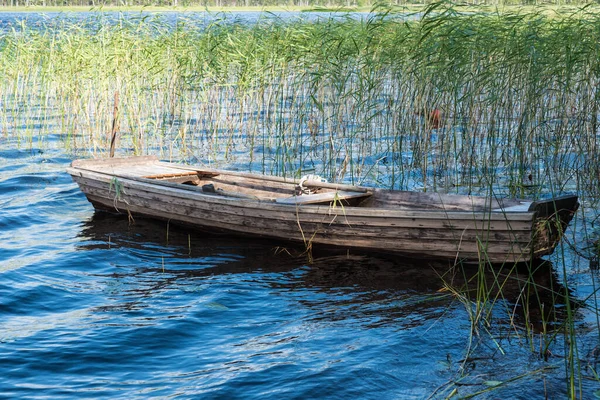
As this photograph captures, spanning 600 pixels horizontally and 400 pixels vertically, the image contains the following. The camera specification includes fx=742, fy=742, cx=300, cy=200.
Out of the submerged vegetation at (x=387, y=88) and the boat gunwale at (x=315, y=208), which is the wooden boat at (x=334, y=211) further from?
the submerged vegetation at (x=387, y=88)

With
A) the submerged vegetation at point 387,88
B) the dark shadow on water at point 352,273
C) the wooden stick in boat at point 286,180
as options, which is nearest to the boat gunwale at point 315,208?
the wooden stick in boat at point 286,180

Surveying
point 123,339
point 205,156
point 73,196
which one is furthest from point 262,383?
point 205,156

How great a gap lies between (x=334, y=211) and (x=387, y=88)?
4.51 m

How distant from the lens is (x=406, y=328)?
5406 millimetres

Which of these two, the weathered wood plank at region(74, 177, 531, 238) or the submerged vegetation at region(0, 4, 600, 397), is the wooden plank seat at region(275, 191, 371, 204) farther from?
the submerged vegetation at region(0, 4, 600, 397)

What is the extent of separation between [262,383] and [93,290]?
7.95 feet

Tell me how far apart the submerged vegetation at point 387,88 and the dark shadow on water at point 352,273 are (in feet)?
1.07

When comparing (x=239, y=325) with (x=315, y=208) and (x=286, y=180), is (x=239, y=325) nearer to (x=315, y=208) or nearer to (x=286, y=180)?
(x=315, y=208)

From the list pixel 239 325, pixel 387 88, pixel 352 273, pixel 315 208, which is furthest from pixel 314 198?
pixel 387 88

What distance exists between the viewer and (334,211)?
22.7 feet

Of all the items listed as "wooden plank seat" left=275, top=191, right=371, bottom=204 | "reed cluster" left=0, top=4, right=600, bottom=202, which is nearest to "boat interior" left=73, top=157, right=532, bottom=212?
"wooden plank seat" left=275, top=191, right=371, bottom=204

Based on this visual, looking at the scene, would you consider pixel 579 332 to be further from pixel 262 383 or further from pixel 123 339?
pixel 123 339

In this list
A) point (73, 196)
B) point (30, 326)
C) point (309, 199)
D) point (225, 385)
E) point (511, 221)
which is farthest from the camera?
point (73, 196)

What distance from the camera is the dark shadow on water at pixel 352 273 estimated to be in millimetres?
5785
